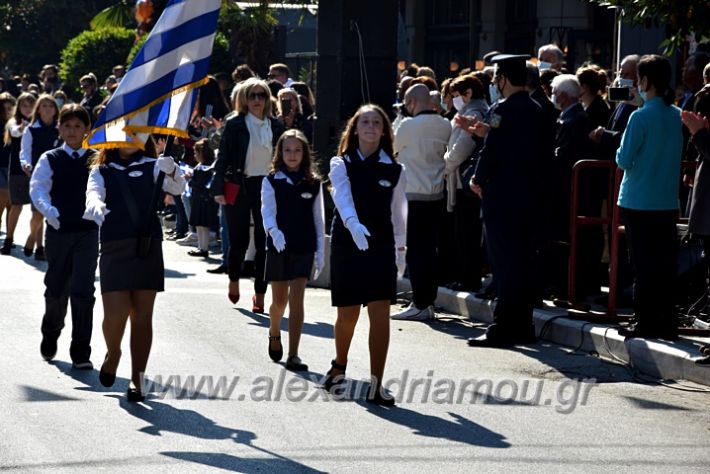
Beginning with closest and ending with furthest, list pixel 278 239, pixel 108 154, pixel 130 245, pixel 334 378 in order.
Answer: pixel 130 245, pixel 108 154, pixel 334 378, pixel 278 239

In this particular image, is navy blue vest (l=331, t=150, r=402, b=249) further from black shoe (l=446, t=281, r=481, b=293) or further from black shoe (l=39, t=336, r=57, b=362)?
black shoe (l=446, t=281, r=481, b=293)

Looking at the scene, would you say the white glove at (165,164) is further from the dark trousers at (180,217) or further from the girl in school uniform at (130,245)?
the dark trousers at (180,217)

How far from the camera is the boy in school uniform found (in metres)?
9.48

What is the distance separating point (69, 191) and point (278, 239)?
1.53 meters

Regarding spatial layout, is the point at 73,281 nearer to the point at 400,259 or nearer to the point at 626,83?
the point at 400,259

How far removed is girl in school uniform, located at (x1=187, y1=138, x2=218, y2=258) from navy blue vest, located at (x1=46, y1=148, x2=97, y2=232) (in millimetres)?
6760

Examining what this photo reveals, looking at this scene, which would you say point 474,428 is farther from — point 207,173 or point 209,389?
point 207,173

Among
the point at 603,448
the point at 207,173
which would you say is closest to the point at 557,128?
the point at 603,448

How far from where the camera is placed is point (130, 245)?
8.22 m

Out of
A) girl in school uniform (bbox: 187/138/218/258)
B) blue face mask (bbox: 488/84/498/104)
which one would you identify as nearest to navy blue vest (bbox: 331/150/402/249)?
blue face mask (bbox: 488/84/498/104)

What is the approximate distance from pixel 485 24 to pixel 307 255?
18.4 m

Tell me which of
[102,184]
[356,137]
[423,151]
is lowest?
[102,184]

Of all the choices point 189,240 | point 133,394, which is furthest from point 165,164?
point 189,240

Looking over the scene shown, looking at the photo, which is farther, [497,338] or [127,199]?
[497,338]
